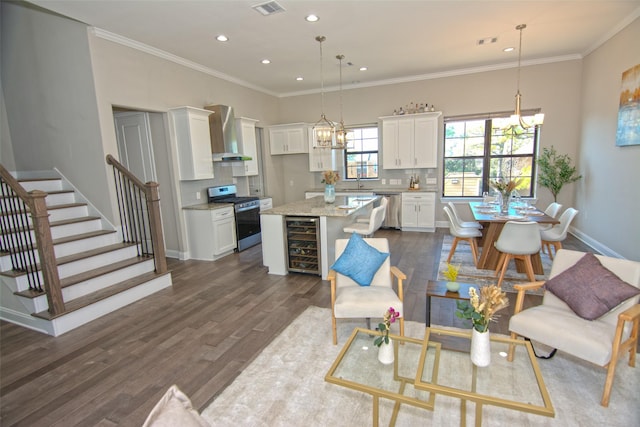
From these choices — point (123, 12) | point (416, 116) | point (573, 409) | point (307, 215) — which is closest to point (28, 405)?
point (307, 215)

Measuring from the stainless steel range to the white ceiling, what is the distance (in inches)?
87.7

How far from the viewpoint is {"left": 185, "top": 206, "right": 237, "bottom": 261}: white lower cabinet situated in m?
5.16

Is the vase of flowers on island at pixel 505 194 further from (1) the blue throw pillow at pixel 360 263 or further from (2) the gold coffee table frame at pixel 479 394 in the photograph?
(2) the gold coffee table frame at pixel 479 394

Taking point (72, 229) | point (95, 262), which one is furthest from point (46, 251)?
point (72, 229)

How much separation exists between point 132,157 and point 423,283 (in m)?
5.02

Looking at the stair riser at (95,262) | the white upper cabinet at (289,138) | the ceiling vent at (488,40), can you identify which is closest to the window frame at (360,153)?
the white upper cabinet at (289,138)

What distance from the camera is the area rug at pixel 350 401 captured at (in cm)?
186

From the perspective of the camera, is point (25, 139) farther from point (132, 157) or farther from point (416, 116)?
point (416, 116)

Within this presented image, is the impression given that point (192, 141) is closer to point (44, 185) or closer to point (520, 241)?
point (44, 185)

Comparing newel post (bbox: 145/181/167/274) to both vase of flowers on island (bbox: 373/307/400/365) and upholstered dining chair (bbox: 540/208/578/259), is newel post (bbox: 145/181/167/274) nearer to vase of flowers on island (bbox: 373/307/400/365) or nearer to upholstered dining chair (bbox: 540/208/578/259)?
vase of flowers on island (bbox: 373/307/400/365)

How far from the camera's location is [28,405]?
216cm

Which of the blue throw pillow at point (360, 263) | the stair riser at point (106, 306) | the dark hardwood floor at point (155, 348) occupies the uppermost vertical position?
the blue throw pillow at point (360, 263)

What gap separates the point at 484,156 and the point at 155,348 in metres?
6.61

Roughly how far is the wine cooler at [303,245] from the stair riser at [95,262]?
2139mm
